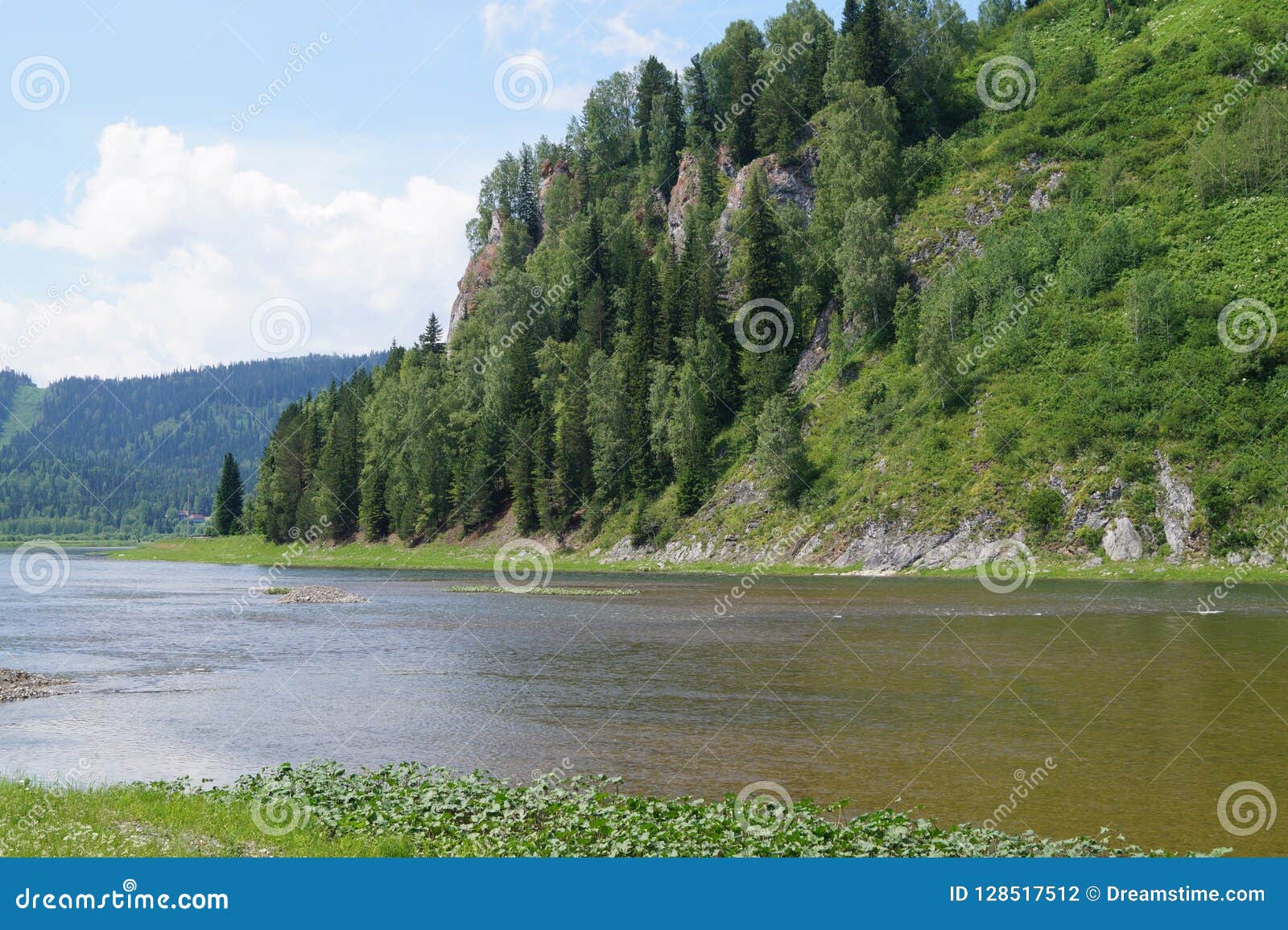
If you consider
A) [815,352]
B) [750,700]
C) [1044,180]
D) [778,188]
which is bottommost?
[750,700]

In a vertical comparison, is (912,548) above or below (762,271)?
below

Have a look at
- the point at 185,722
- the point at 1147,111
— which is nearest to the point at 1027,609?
the point at 185,722

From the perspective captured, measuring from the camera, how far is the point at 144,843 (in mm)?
13102

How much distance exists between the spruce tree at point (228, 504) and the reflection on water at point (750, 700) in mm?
129358

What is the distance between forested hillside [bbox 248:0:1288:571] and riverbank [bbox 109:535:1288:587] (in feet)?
5.82

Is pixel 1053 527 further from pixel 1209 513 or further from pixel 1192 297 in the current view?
pixel 1192 297

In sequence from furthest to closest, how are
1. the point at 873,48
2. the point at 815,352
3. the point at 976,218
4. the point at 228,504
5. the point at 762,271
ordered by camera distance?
the point at 228,504 → the point at 873,48 → the point at 762,271 → the point at 815,352 → the point at 976,218

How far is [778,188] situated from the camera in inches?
4862

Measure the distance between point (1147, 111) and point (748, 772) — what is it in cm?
11030

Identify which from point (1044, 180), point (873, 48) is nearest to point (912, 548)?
point (1044, 180)

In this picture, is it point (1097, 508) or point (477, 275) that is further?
point (477, 275)

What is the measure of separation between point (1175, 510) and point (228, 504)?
15941cm

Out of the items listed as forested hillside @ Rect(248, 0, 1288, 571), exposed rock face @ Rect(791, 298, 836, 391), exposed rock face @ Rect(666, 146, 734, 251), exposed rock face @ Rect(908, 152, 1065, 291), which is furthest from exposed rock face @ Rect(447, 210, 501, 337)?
exposed rock face @ Rect(908, 152, 1065, 291)

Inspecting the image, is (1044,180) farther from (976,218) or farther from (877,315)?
(877,315)
